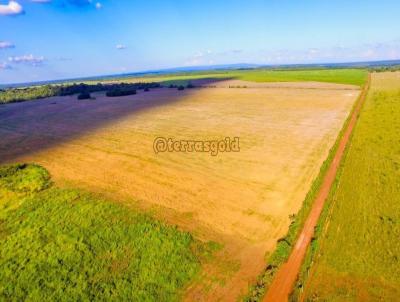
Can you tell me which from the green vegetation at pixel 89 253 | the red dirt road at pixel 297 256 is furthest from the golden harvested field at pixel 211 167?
the green vegetation at pixel 89 253

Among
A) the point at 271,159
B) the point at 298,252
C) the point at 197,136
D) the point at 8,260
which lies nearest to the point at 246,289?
the point at 298,252

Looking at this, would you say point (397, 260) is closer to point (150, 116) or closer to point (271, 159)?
point (271, 159)

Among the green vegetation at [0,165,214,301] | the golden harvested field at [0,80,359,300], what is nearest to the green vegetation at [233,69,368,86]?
the golden harvested field at [0,80,359,300]

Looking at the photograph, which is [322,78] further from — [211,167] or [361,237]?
[361,237]

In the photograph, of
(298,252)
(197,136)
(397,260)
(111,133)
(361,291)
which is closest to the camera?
(361,291)

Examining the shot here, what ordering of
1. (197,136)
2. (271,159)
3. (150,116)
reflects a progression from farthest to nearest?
(150,116) < (197,136) < (271,159)
